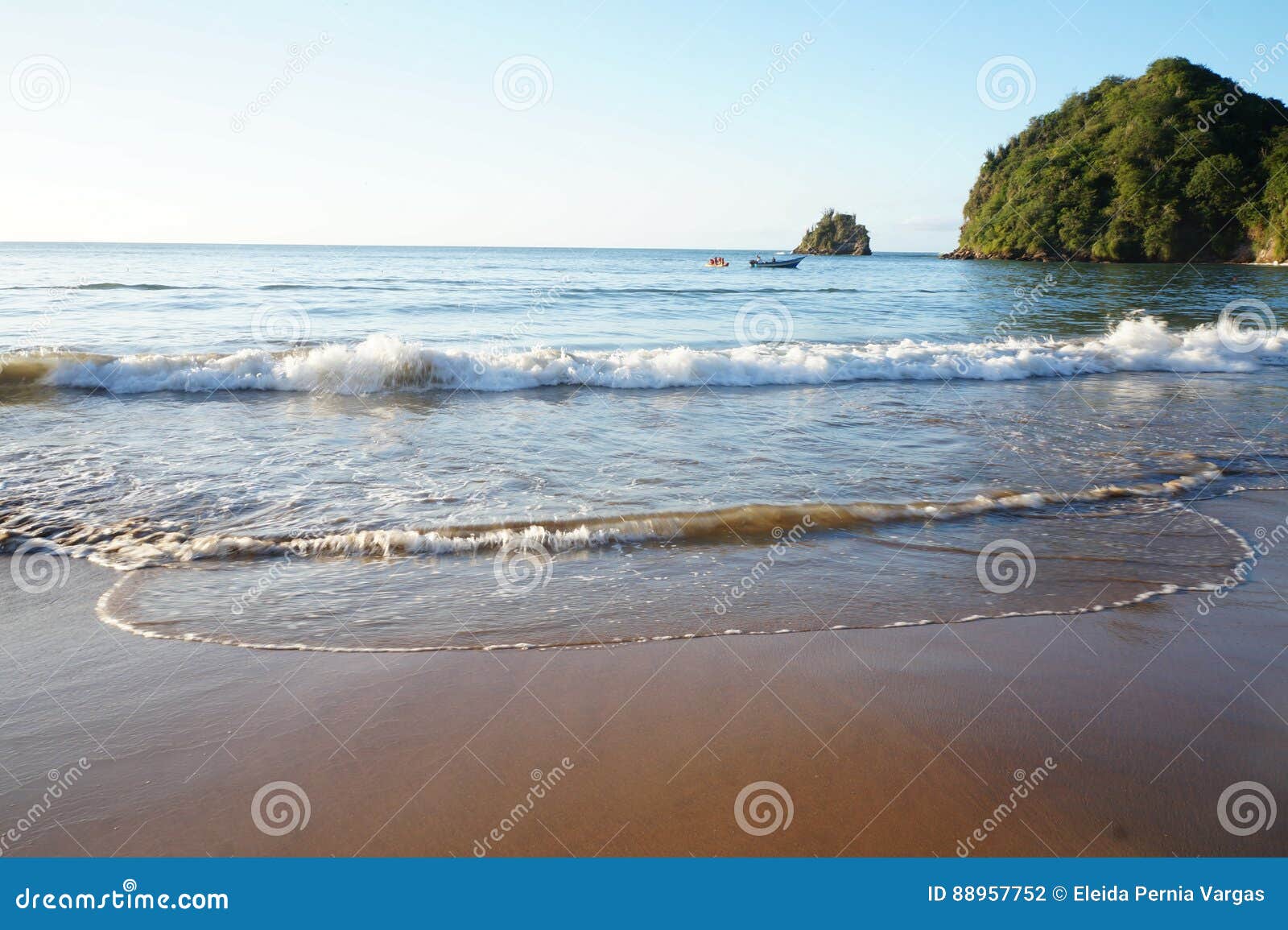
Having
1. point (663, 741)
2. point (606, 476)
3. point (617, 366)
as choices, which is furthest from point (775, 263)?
point (663, 741)

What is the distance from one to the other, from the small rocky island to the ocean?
361 ft

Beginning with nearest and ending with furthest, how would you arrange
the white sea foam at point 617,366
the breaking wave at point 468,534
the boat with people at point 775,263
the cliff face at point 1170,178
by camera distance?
the breaking wave at point 468,534
the white sea foam at point 617,366
the cliff face at point 1170,178
the boat with people at point 775,263

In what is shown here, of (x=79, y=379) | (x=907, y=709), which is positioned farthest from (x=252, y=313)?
(x=907, y=709)

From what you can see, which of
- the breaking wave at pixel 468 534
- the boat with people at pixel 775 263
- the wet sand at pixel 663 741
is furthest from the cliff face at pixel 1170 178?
the wet sand at pixel 663 741

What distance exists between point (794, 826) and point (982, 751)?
3.03 feet

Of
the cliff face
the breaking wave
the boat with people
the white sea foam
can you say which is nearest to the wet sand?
the breaking wave

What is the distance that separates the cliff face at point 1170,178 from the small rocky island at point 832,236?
51.3m

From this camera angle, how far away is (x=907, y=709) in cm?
321

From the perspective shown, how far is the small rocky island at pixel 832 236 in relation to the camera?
120 m

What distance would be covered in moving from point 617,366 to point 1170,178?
70.0 m

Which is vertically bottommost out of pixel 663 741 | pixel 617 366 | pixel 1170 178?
pixel 663 741

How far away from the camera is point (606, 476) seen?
666 cm

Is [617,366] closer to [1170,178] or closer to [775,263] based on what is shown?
[775,263]

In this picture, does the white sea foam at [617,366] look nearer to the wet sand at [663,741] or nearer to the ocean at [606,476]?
the ocean at [606,476]
